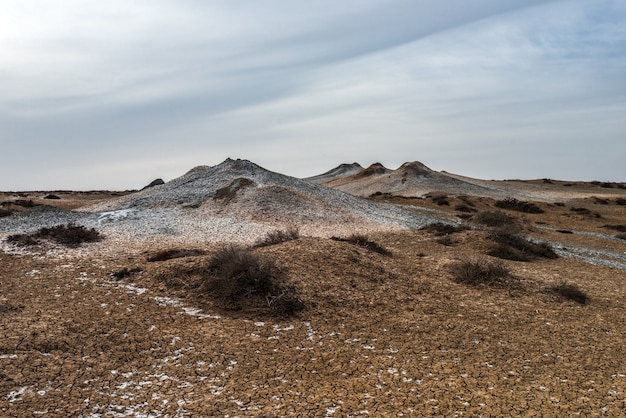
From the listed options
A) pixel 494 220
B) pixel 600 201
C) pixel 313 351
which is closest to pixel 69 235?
pixel 313 351

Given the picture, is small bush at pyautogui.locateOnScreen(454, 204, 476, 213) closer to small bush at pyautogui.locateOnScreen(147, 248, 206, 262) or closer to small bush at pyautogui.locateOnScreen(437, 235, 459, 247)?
small bush at pyautogui.locateOnScreen(437, 235, 459, 247)

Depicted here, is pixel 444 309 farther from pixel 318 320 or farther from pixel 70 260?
pixel 70 260

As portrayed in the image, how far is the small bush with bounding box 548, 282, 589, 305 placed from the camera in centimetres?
1476

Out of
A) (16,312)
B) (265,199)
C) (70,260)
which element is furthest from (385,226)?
(16,312)

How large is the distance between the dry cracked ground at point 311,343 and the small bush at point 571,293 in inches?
8.4

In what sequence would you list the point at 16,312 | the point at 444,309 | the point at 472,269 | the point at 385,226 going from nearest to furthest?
the point at 16,312, the point at 444,309, the point at 472,269, the point at 385,226

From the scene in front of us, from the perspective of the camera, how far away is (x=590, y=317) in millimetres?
13164

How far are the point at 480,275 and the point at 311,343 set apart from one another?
826cm

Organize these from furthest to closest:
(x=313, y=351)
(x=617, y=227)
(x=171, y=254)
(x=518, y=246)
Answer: (x=617, y=227) → (x=518, y=246) → (x=171, y=254) → (x=313, y=351)

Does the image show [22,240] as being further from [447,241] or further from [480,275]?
[447,241]

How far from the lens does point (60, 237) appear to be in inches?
788

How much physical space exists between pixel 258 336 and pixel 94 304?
4715 mm

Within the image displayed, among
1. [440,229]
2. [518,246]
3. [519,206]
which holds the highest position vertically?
[519,206]

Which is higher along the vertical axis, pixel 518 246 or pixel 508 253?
pixel 518 246
